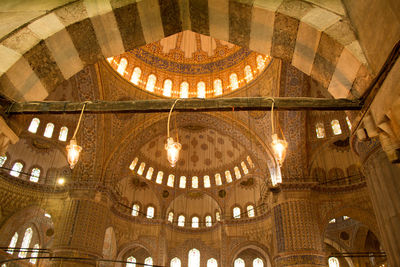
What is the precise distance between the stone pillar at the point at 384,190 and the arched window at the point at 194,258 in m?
13.1

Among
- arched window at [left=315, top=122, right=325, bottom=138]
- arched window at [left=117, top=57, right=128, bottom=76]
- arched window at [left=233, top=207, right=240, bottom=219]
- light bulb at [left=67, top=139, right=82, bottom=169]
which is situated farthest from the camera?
arched window at [left=233, top=207, right=240, bottom=219]

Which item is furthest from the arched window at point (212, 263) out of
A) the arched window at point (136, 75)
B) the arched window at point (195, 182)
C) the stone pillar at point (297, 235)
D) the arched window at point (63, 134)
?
the arched window at point (136, 75)

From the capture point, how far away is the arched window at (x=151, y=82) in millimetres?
14800

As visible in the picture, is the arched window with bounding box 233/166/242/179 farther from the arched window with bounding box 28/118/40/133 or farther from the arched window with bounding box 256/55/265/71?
the arched window with bounding box 28/118/40/133

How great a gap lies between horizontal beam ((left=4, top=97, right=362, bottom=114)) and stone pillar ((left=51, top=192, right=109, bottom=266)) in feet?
26.7

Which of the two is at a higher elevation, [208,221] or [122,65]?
[122,65]

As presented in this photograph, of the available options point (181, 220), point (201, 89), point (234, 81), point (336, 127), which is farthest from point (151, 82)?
point (181, 220)

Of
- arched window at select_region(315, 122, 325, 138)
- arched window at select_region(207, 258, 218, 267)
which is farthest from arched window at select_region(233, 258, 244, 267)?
arched window at select_region(315, 122, 325, 138)

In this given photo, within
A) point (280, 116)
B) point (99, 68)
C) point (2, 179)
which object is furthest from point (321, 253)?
point (2, 179)

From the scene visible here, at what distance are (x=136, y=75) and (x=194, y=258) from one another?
11.5m

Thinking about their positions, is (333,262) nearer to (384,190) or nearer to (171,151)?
(384,190)

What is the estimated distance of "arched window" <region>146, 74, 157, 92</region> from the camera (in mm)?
14800

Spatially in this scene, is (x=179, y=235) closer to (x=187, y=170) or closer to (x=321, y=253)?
(x=187, y=170)

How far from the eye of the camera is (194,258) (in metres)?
18.3
